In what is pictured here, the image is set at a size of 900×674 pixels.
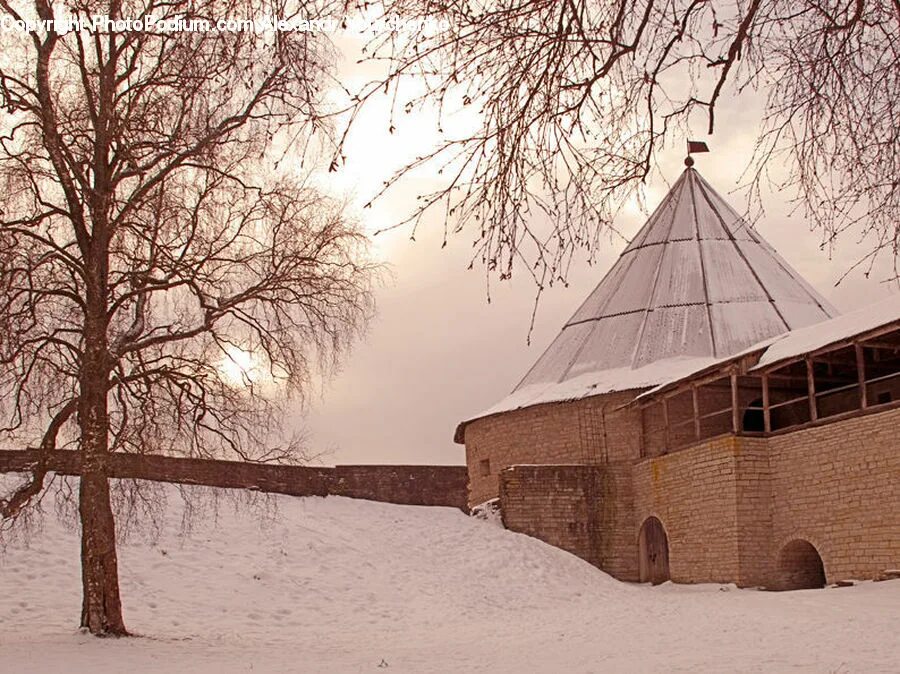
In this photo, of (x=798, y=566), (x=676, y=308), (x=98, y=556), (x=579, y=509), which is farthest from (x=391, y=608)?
(x=676, y=308)

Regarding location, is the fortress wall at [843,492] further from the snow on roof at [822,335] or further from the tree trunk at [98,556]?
the tree trunk at [98,556]

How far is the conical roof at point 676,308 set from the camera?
25125mm

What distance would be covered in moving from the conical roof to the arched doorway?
10.6 ft

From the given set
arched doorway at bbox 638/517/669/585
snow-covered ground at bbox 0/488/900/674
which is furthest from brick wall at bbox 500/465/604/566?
arched doorway at bbox 638/517/669/585

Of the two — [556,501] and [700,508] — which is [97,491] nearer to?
[700,508]

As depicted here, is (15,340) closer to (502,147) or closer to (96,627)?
(96,627)

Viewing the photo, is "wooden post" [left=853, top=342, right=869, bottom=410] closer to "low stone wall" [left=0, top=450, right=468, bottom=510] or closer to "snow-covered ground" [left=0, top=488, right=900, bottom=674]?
"snow-covered ground" [left=0, top=488, right=900, bottom=674]

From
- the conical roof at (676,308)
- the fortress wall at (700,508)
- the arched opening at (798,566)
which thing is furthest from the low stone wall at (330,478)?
the arched opening at (798,566)

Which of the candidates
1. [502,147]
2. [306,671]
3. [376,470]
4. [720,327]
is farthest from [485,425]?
[502,147]

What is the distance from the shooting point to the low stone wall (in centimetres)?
2214

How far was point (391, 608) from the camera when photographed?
17.7 metres

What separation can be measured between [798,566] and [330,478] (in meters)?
11.0

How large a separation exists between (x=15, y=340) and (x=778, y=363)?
1270 cm

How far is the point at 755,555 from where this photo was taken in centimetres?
1869
